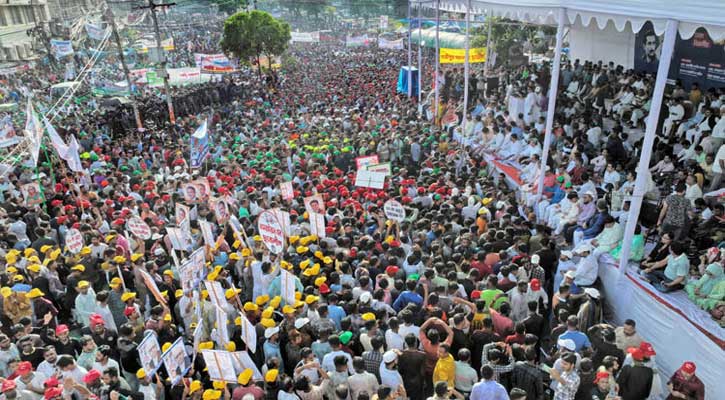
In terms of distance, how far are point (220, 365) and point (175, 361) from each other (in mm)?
503

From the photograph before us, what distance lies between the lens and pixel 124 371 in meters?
5.91

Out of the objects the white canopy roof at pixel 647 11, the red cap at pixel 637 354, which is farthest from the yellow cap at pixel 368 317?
the white canopy roof at pixel 647 11

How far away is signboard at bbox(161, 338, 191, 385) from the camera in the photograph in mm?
5163

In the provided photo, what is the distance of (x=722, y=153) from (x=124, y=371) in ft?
29.3

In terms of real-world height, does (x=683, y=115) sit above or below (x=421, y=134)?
above

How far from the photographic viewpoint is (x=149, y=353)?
207 inches

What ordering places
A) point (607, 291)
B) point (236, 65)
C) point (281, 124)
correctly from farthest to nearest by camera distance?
point (236, 65), point (281, 124), point (607, 291)

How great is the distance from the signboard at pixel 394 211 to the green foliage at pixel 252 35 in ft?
67.0

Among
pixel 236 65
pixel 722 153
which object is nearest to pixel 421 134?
pixel 722 153

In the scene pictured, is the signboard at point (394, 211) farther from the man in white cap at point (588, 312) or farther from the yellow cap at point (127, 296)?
the yellow cap at point (127, 296)

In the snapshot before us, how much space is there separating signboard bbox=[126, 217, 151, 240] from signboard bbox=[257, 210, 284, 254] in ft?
7.63

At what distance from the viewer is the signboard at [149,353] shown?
5168mm

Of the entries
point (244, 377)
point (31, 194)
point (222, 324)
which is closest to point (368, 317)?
point (244, 377)

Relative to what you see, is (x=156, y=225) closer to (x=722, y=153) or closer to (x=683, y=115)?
(x=722, y=153)
